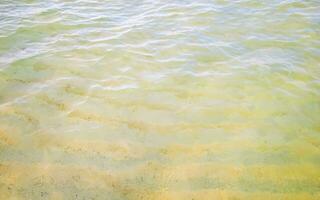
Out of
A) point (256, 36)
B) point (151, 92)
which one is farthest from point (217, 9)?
point (151, 92)

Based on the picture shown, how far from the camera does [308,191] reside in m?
2.74

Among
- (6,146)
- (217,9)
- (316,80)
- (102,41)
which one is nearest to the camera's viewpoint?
(6,146)

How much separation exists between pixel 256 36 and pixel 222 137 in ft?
8.86

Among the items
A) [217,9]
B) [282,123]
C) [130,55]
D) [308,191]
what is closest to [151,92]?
[130,55]

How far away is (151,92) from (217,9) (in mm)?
3235

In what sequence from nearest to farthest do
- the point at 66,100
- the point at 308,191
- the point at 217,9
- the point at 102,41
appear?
the point at 308,191 → the point at 66,100 → the point at 102,41 → the point at 217,9

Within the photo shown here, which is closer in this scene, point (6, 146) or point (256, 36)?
point (6, 146)

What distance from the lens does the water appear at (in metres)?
2.86

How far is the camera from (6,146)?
317 cm

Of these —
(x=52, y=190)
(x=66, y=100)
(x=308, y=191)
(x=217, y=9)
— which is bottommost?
(x=308, y=191)

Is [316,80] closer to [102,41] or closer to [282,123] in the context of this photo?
[282,123]

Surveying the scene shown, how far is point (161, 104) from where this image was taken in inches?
152

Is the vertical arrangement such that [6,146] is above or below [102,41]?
below

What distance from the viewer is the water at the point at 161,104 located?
286cm
